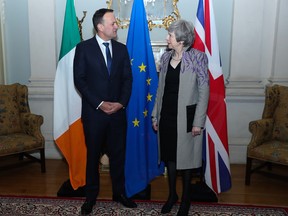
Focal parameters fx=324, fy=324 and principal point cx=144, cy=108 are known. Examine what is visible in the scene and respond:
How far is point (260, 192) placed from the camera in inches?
127

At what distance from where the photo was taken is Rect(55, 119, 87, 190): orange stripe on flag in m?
3.08

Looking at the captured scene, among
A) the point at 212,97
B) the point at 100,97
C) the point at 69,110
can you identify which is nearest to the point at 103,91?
the point at 100,97

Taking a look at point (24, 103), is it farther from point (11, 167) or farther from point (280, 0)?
point (280, 0)

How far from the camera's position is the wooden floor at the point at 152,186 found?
10.1 ft

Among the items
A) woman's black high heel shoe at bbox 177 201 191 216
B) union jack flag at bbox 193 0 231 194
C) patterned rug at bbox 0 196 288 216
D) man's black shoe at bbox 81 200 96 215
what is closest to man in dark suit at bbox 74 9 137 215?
man's black shoe at bbox 81 200 96 215

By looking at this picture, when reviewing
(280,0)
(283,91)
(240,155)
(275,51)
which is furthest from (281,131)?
(280,0)

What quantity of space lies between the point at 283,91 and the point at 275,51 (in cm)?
54

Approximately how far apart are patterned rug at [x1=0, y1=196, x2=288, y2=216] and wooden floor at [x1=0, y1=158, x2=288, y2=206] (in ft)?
0.47

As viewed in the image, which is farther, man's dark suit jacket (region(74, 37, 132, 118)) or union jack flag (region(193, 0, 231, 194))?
union jack flag (region(193, 0, 231, 194))

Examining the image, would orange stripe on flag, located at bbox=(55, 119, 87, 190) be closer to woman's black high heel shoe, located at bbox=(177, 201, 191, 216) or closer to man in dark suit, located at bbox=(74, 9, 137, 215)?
man in dark suit, located at bbox=(74, 9, 137, 215)

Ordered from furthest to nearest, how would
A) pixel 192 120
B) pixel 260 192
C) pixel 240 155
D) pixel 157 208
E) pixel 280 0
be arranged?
pixel 240 155 → pixel 280 0 → pixel 260 192 → pixel 157 208 → pixel 192 120

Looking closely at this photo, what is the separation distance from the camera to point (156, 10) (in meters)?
4.00

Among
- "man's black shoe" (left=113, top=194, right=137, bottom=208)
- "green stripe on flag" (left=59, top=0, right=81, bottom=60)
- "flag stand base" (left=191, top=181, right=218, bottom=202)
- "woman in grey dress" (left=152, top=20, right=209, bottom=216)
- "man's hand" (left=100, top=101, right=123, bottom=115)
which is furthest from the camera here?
"green stripe on flag" (left=59, top=0, right=81, bottom=60)

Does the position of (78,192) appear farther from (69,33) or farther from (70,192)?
(69,33)
